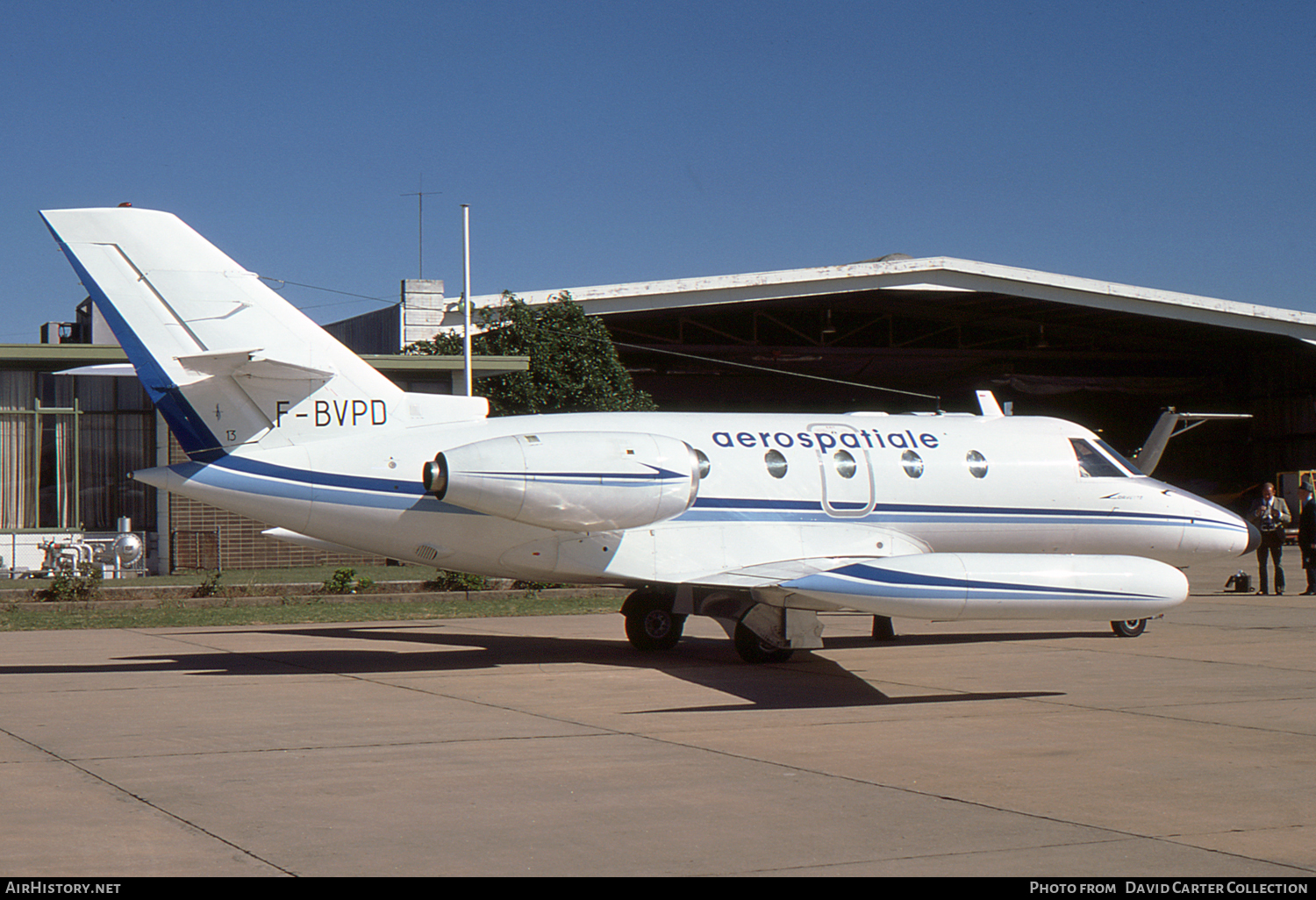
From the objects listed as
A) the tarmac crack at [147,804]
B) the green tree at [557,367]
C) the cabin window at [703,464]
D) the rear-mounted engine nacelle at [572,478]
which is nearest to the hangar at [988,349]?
the green tree at [557,367]

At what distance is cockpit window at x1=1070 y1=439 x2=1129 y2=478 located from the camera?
16.0 metres

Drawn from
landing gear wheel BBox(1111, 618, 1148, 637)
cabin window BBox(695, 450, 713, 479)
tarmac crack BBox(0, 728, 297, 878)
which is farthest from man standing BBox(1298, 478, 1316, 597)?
tarmac crack BBox(0, 728, 297, 878)

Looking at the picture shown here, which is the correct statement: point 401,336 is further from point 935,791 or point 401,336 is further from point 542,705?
point 935,791

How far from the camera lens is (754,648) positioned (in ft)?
45.2

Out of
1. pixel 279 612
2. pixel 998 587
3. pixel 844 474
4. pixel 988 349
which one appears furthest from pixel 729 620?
pixel 988 349

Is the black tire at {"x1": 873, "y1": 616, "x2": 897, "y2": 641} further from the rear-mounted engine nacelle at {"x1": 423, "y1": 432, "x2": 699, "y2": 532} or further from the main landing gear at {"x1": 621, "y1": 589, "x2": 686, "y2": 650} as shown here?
the rear-mounted engine nacelle at {"x1": 423, "y1": 432, "x2": 699, "y2": 532}

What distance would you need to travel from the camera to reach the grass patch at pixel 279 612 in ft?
60.7

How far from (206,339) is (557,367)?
17.0 meters

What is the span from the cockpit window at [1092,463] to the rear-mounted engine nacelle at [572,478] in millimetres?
5541

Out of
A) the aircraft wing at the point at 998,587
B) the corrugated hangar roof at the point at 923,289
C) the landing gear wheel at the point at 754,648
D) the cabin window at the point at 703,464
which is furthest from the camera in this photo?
the corrugated hangar roof at the point at 923,289

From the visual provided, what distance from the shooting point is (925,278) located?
3659 centimetres

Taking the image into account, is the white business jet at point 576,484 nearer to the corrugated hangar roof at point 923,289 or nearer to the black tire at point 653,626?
the black tire at point 653,626
